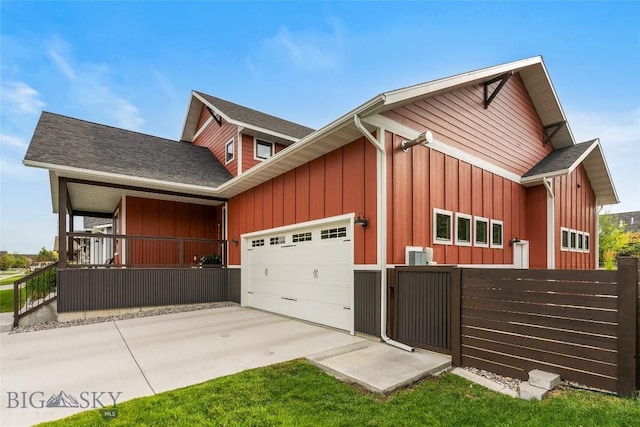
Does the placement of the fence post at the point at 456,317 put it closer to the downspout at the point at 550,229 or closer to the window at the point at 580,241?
the downspout at the point at 550,229

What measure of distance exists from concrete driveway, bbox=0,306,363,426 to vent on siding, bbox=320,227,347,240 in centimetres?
181

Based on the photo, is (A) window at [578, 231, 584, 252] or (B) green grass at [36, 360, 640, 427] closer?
(B) green grass at [36, 360, 640, 427]

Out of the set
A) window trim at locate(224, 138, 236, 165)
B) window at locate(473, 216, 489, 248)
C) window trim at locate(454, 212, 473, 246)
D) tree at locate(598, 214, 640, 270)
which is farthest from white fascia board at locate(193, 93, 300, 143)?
tree at locate(598, 214, 640, 270)

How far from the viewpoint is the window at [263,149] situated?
11539 mm

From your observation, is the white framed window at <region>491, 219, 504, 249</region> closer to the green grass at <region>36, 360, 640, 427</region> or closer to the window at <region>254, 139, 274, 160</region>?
the green grass at <region>36, 360, 640, 427</region>

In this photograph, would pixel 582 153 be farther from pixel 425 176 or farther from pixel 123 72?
pixel 123 72

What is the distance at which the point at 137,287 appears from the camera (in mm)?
8641

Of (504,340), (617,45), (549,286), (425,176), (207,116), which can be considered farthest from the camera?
(207,116)

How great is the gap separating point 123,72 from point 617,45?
21.8m

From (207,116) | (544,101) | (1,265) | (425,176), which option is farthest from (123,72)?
(1,265)

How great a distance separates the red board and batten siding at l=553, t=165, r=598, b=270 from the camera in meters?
9.35

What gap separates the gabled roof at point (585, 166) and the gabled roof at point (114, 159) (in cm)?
932

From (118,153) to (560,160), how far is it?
12740mm

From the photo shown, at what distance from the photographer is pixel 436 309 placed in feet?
→ 15.0
